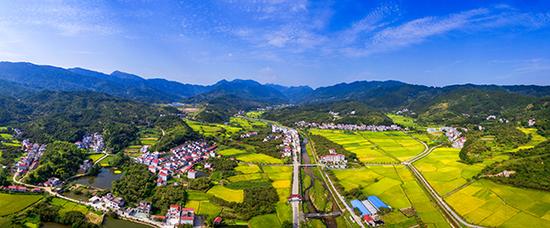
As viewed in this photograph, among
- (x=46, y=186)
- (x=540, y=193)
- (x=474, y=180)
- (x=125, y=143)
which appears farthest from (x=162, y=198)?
(x=540, y=193)

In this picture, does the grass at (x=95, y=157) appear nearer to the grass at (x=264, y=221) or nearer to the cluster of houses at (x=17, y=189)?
the cluster of houses at (x=17, y=189)

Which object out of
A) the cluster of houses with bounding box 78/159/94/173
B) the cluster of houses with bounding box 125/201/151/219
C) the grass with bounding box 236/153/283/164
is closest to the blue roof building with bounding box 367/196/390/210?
the grass with bounding box 236/153/283/164

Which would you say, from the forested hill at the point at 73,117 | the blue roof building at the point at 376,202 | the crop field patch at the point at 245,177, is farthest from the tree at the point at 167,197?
the forested hill at the point at 73,117

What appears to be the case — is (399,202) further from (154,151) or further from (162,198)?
(154,151)

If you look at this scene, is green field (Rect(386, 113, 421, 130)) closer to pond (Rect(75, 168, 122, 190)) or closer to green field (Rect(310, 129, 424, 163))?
green field (Rect(310, 129, 424, 163))

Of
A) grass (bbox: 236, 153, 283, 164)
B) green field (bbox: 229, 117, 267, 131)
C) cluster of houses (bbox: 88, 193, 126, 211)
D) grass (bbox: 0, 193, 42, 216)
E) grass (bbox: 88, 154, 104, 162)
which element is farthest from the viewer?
green field (bbox: 229, 117, 267, 131)

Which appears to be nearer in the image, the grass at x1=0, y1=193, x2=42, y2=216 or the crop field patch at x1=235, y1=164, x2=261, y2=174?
the grass at x1=0, y1=193, x2=42, y2=216
